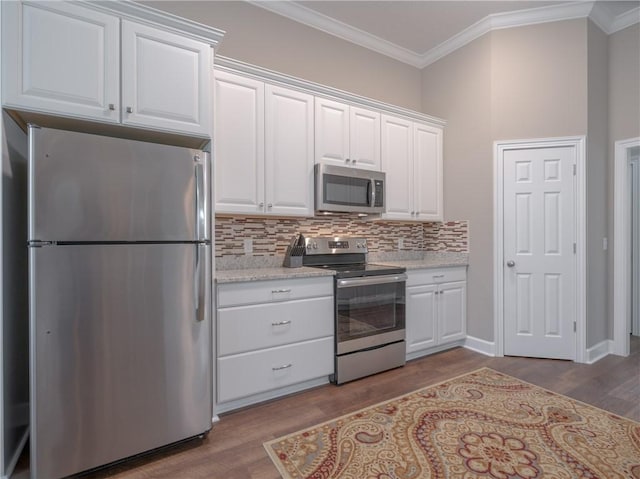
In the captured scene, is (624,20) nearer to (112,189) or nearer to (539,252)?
(539,252)

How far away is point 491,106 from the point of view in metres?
3.29

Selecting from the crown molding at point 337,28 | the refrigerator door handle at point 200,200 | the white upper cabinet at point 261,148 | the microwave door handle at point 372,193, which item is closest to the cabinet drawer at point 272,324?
the refrigerator door handle at point 200,200

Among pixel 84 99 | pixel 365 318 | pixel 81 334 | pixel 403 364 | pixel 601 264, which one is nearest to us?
pixel 81 334

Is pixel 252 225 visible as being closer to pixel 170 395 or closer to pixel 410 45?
pixel 170 395

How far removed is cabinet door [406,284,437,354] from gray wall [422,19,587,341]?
1.77ft

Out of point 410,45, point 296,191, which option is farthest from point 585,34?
point 296,191

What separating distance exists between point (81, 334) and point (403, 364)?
2410 millimetres

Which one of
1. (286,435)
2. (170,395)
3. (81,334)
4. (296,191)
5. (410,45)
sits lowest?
(286,435)

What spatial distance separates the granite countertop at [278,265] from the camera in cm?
229

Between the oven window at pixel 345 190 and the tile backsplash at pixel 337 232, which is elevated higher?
the oven window at pixel 345 190

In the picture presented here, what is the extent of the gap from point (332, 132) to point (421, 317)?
1.87 metres

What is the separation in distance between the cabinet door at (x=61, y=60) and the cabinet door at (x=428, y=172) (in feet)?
8.98

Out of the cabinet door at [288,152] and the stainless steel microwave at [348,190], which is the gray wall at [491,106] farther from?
the cabinet door at [288,152]

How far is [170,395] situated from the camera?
70.5 inches
